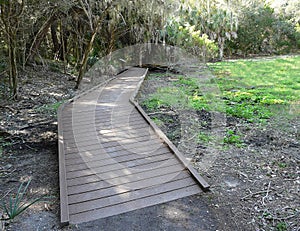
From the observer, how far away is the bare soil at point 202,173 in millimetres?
2492

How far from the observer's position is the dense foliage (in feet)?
23.5

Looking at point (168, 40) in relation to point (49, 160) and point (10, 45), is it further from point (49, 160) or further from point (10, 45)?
point (49, 160)

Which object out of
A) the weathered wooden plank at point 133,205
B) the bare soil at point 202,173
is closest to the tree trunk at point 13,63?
the bare soil at point 202,173

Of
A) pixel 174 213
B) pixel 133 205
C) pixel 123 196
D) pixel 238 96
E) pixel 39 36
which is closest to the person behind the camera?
pixel 174 213

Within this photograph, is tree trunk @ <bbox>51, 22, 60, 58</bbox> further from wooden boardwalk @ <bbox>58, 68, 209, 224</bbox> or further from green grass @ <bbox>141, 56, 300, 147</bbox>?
wooden boardwalk @ <bbox>58, 68, 209, 224</bbox>

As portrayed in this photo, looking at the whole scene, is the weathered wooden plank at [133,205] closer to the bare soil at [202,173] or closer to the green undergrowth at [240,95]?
the bare soil at [202,173]

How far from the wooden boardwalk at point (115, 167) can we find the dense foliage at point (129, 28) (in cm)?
297

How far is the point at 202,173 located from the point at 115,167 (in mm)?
1063

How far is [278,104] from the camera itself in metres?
5.83

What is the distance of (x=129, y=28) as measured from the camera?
1096 centimetres

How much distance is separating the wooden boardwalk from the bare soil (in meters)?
0.14

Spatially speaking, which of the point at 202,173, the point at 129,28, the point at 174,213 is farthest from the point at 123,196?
the point at 129,28

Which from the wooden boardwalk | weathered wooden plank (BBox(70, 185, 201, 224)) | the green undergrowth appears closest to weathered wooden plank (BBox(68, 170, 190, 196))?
the wooden boardwalk

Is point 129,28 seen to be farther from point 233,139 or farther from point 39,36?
point 233,139
